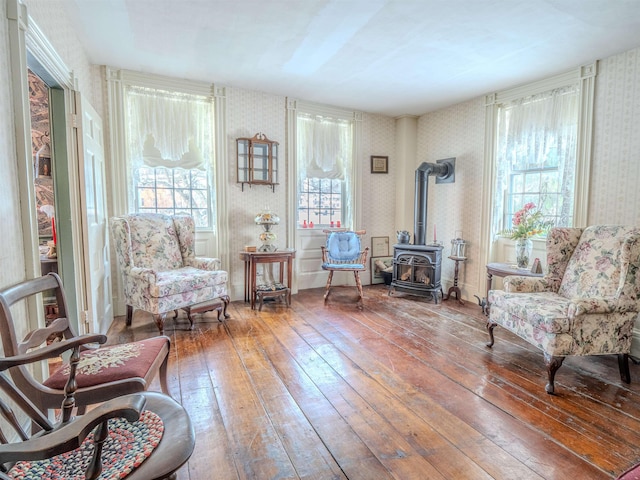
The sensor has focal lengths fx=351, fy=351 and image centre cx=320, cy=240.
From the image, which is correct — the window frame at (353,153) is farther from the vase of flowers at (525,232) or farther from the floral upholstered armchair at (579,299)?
the floral upholstered armchair at (579,299)

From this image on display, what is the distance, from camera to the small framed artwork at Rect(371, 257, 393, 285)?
211 inches

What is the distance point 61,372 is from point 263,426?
3.24 ft

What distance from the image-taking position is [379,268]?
17.5 feet

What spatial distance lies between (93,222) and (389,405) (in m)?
2.61

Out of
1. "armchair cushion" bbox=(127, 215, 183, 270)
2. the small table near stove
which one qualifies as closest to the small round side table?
the small table near stove

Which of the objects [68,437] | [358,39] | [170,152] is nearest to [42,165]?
[170,152]

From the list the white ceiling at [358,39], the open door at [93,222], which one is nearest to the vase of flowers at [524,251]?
the white ceiling at [358,39]

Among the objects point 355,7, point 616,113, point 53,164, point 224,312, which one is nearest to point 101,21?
point 53,164

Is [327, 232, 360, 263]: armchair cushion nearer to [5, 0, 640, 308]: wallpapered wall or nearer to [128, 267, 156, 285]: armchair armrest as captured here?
[5, 0, 640, 308]: wallpapered wall

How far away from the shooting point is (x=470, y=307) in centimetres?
422

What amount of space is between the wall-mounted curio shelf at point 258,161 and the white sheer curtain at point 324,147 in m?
0.47

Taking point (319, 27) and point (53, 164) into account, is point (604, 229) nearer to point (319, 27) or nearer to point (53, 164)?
point (319, 27)

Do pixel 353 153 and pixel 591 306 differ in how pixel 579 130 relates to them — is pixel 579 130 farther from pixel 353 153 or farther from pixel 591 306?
pixel 353 153

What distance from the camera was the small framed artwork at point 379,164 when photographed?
5.30 metres
